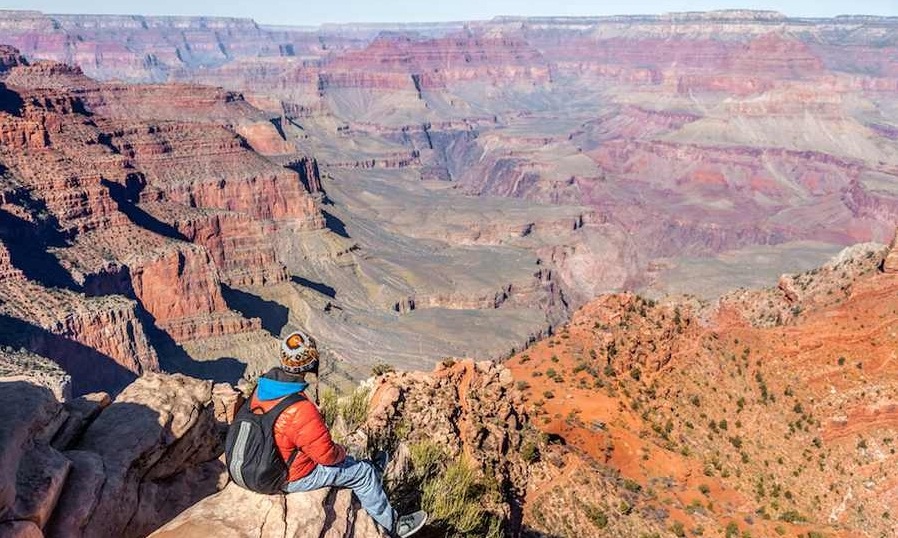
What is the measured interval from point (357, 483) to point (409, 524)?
5.08 ft

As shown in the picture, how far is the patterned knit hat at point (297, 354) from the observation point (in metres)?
9.96

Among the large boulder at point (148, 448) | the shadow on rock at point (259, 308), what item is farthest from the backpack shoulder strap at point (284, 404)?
the shadow on rock at point (259, 308)

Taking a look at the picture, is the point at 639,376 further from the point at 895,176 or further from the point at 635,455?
the point at 895,176

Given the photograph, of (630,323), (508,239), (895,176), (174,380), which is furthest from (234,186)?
(895,176)

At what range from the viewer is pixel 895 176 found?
188 m

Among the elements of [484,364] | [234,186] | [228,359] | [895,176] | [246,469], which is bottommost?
[895,176]

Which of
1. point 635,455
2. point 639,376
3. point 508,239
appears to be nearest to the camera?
point 635,455

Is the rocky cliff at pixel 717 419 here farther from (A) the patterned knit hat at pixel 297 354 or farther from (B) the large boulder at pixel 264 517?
(A) the patterned knit hat at pixel 297 354

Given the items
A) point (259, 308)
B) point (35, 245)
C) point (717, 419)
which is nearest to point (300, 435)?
point (717, 419)

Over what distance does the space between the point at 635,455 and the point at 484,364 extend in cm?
736

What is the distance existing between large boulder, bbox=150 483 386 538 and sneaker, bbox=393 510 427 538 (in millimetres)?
1022

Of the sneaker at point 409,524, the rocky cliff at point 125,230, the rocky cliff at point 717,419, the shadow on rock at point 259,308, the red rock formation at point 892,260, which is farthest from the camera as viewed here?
the shadow on rock at point 259,308

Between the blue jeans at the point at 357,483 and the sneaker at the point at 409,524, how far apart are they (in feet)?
1.16

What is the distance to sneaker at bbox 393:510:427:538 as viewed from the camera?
1162cm
